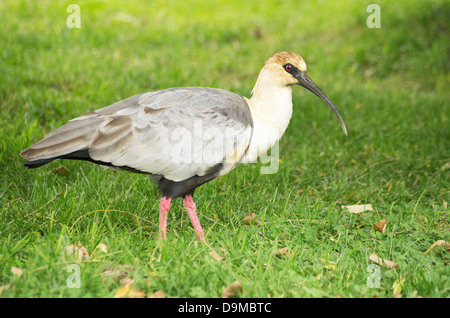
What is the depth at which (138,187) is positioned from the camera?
15.7ft

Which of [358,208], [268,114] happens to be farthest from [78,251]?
[358,208]

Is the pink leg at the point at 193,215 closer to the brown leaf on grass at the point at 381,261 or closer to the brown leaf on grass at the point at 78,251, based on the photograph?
the brown leaf on grass at the point at 78,251

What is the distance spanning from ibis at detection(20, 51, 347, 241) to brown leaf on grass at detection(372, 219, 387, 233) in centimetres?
112

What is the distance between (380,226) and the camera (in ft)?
14.1

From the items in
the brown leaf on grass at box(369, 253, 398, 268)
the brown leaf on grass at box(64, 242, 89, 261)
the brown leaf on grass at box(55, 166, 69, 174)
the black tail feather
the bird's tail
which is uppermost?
the bird's tail

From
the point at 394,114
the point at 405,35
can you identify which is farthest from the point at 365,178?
the point at 405,35

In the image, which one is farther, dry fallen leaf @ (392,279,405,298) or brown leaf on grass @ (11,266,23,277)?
dry fallen leaf @ (392,279,405,298)

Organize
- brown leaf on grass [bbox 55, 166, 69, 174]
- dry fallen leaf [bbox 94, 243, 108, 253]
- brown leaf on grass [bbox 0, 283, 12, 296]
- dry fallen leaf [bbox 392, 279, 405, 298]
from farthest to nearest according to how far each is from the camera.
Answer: brown leaf on grass [bbox 55, 166, 69, 174]
dry fallen leaf [bbox 94, 243, 108, 253]
dry fallen leaf [bbox 392, 279, 405, 298]
brown leaf on grass [bbox 0, 283, 12, 296]

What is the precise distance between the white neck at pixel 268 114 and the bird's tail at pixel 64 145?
112 centimetres

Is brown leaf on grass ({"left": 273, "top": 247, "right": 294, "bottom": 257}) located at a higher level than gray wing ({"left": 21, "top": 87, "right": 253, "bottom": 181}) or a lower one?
lower

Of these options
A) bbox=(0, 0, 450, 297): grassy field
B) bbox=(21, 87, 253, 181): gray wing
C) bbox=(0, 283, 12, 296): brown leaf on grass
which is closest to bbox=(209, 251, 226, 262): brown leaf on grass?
bbox=(0, 0, 450, 297): grassy field

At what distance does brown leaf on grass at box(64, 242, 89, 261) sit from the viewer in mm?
3416

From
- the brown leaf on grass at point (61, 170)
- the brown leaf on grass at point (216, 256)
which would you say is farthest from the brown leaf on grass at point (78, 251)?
the brown leaf on grass at point (61, 170)

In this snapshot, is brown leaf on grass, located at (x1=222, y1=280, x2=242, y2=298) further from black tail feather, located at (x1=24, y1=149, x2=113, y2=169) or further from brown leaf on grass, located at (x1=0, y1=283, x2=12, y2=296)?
black tail feather, located at (x1=24, y1=149, x2=113, y2=169)
